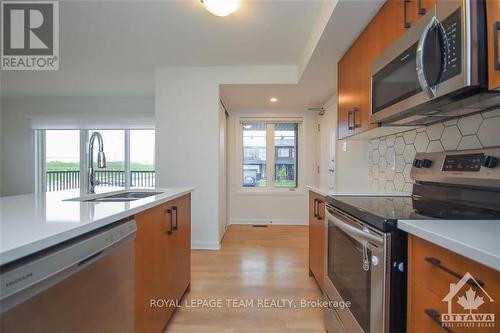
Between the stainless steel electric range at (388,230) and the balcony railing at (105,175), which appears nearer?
the stainless steel electric range at (388,230)

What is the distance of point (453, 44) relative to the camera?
38.2 inches

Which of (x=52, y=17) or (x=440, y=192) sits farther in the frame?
(x=52, y=17)

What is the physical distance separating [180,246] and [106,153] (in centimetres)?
397

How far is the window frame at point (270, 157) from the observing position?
4.87 meters

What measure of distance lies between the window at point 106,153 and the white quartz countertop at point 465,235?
16.0 feet

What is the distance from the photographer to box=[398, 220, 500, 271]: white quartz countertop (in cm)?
58

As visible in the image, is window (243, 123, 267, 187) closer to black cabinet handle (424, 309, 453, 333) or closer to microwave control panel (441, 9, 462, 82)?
microwave control panel (441, 9, 462, 82)

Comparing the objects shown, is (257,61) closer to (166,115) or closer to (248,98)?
(248,98)

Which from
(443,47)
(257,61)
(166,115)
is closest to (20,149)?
(166,115)

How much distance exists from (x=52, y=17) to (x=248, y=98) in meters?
2.51

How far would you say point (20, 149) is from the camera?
506cm

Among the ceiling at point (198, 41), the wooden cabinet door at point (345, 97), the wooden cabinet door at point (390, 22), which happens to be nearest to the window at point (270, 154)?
the ceiling at point (198, 41)

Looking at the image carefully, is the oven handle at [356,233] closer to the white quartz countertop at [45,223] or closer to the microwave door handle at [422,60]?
the microwave door handle at [422,60]

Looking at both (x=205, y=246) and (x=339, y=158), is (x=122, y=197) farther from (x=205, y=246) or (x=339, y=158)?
(x=339, y=158)
